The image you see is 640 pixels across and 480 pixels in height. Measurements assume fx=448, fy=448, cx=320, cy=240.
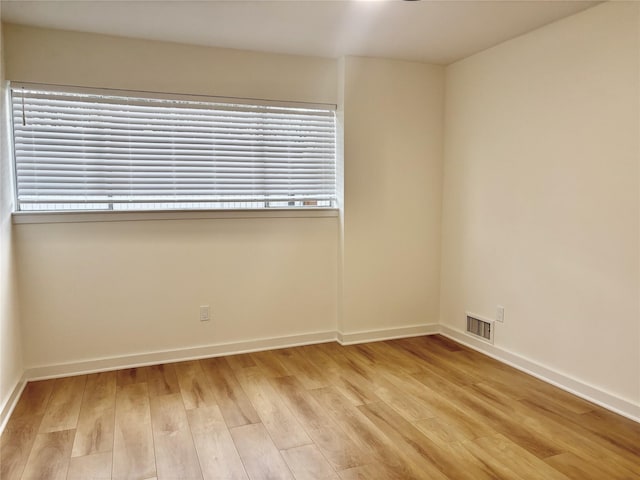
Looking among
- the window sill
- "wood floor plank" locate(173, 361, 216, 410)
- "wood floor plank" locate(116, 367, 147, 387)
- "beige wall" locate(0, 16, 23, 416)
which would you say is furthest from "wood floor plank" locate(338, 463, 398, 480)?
the window sill

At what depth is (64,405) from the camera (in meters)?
2.70

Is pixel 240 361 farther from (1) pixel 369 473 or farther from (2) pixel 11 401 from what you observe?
(1) pixel 369 473

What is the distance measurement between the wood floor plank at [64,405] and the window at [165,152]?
118 centimetres

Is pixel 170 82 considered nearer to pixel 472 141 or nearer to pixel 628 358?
pixel 472 141

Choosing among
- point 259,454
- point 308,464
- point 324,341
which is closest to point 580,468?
point 308,464

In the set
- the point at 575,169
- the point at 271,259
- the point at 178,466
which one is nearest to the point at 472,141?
the point at 575,169

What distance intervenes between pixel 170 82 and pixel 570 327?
3198 mm

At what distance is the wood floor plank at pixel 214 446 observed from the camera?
2045 millimetres

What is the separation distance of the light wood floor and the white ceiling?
2.34 metres

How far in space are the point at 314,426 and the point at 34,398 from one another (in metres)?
1.77

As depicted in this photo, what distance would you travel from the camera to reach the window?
9.86 ft

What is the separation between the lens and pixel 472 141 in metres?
3.62

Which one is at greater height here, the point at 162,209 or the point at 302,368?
the point at 162,209

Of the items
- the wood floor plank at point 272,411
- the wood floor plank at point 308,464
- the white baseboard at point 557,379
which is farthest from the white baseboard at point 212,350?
the wood floor plank at point 308,464
